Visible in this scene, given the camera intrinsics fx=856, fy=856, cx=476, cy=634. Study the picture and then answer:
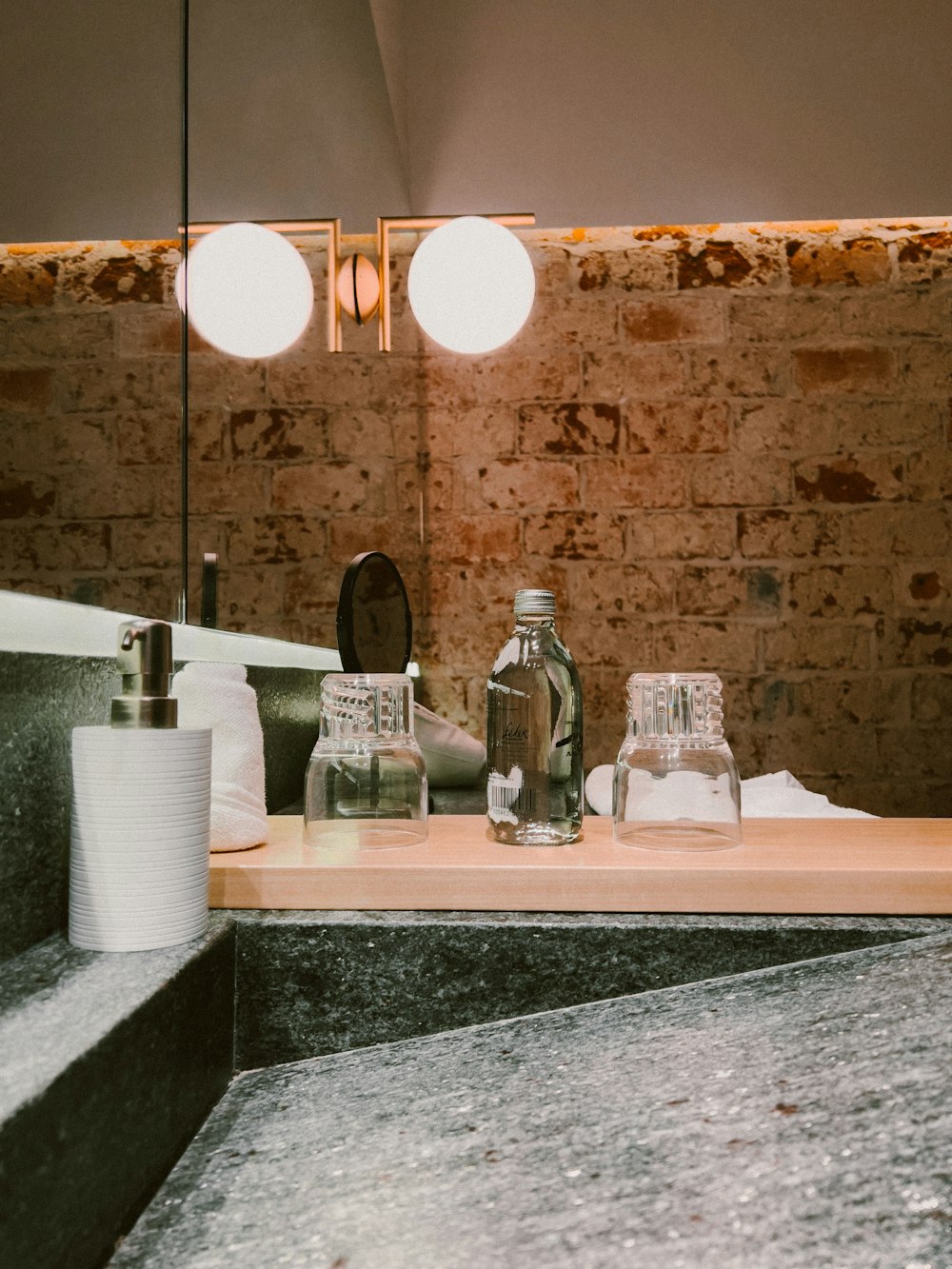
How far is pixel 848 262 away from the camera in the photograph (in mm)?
2766

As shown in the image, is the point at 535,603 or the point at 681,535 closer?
the point at 535,603

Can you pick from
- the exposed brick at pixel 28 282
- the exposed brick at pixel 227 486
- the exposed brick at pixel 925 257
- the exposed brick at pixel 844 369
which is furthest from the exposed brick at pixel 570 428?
the exposed brick at pixel 28 282

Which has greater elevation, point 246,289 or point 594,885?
point 246,289

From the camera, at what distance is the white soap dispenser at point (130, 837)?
0.51 meters

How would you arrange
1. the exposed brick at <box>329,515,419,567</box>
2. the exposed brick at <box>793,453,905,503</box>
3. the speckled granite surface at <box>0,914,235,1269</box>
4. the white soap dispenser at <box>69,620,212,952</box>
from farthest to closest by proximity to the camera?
the exposed brick at <box>793,453,905,503</box> → the exposed brick at <box>329,515,419,567</box> → the white soap dispenser at <box>69,620,212,952</box> → the speckled granite surface at <box>0,914,235,1269</box>

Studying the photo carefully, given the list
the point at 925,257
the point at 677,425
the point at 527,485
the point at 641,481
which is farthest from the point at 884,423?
the point at 527,485

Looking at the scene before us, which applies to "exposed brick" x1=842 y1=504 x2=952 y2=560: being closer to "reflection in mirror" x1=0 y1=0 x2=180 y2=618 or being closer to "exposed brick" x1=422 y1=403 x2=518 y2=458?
"exposed brick" x1=422 y1=403 x2=518 y2=458

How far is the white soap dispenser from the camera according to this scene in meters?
0.51

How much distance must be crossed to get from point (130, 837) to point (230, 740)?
27 centimetres

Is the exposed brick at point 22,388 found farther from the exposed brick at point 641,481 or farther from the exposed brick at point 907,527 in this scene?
the exposed brick at point 907,527

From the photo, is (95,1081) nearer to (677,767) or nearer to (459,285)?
(677,767)

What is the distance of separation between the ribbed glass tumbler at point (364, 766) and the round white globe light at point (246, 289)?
0.62 meters

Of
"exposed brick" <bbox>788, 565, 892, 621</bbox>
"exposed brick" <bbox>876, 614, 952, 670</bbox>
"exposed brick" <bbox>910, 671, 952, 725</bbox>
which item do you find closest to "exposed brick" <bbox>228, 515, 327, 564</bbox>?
"exposed brick" <bbox>788, 565, 892, 621</bbox>

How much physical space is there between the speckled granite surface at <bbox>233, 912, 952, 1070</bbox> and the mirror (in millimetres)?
518
